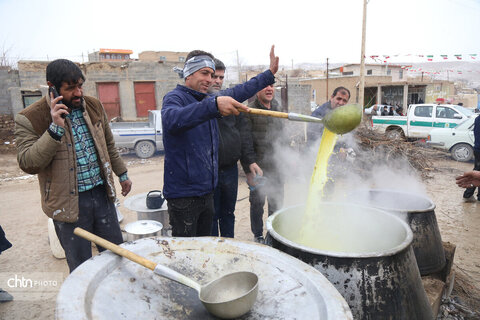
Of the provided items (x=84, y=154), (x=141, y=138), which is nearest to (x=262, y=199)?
(x=84, y=154)

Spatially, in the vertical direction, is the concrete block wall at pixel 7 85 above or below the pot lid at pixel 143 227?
above

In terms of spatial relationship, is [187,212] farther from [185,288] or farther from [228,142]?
[228,142]

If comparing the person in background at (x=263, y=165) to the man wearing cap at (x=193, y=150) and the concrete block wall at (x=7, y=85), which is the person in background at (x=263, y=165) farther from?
the concrete block wall at (x=7, y=85)

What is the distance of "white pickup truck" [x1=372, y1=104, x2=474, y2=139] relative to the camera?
10281 millimetres

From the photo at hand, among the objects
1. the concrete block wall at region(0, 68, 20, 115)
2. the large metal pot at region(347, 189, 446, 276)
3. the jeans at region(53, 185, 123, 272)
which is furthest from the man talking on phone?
the concrete block wall at region(0, 68, 20, 115)

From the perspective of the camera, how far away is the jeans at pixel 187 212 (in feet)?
7.63

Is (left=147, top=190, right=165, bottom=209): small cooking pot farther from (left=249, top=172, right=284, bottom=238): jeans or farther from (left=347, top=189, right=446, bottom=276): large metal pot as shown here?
(left=347, top=189, right=446, bottom=276): large metal pot

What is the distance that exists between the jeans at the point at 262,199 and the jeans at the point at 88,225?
5.81 feet

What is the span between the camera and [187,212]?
2.34 m

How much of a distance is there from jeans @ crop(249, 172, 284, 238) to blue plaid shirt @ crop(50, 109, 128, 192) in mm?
1987

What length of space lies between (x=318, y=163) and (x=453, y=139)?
32.9 feet

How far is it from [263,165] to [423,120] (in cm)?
953

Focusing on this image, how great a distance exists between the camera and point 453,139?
9.93 metres

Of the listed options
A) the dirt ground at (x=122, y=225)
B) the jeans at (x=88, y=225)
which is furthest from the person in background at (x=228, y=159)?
the dirt ground at (x=122, y=225)
